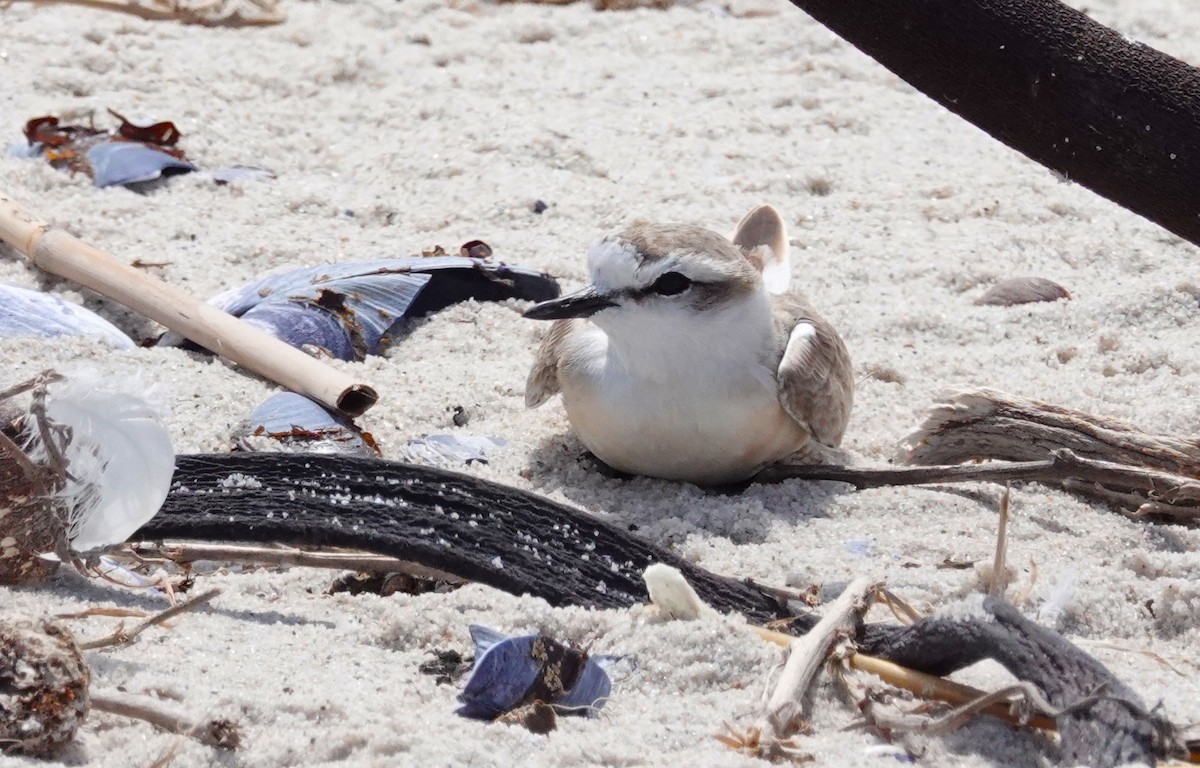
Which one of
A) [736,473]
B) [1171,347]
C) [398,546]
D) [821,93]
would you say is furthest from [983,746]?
[821,93]

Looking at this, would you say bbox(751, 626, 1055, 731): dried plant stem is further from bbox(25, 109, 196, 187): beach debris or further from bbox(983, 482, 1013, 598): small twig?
bbox(25, 109, 196, 187): beach debris

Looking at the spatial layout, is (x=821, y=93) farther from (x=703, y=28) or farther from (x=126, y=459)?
(x=126, y=459)

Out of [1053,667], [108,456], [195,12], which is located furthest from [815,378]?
[195,12]

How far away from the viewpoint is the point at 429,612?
2.49 m

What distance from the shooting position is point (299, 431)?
3.36 m

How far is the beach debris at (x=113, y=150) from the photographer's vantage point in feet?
Result: 15.3

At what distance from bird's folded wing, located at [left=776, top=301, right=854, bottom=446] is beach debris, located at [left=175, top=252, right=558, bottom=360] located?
1060 mm

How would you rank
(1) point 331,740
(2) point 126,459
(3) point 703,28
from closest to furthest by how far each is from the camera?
(1) point 331,740 → (2) point 126,459 → (3) point 703,28

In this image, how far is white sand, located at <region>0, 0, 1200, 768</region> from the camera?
2.21m

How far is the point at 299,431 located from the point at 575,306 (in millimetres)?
748

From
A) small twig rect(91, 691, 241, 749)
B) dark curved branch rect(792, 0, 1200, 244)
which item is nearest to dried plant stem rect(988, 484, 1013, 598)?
dark curved branch rect(792, 0, 1200, 244)

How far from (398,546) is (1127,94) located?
1.55 metres

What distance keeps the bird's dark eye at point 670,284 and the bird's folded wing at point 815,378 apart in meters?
0.31

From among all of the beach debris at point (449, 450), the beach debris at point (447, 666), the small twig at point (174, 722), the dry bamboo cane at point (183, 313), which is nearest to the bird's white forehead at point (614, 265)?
the beach debris at point (449, 450)
